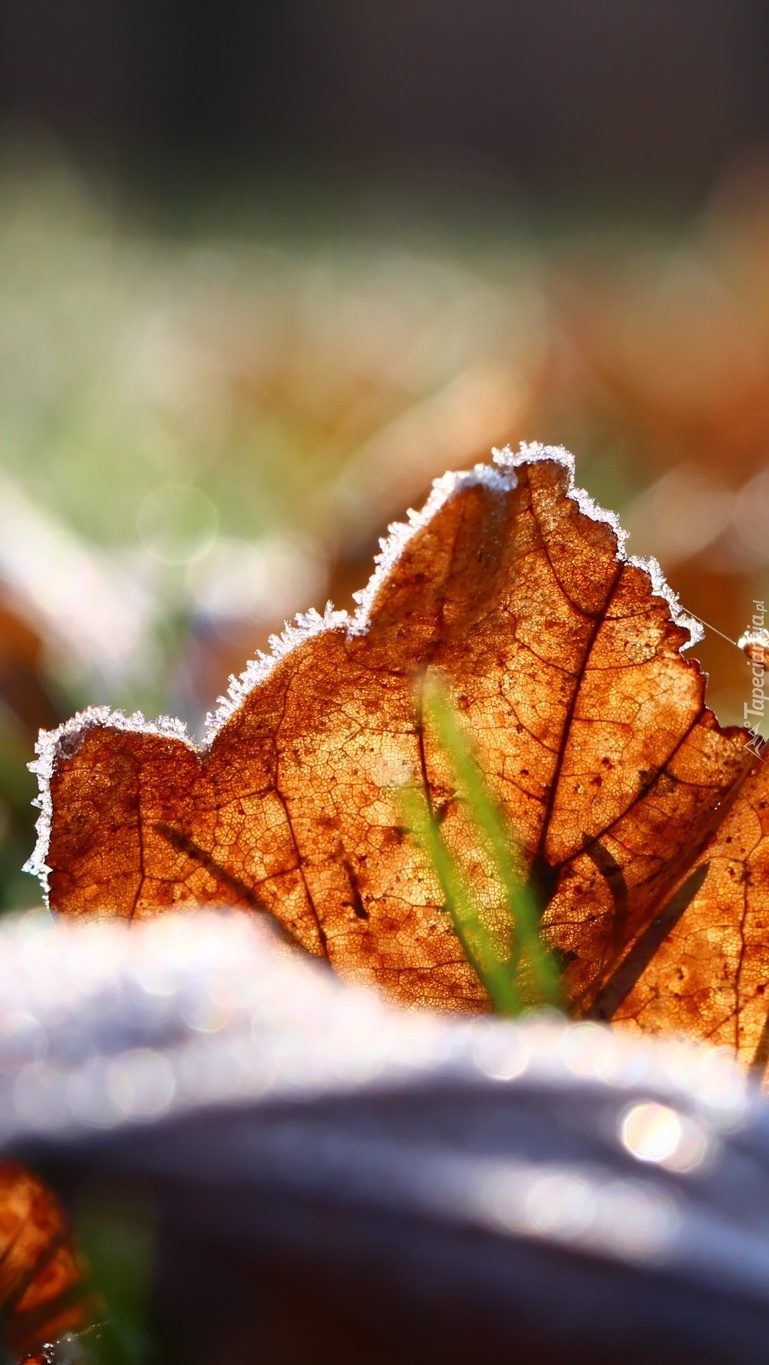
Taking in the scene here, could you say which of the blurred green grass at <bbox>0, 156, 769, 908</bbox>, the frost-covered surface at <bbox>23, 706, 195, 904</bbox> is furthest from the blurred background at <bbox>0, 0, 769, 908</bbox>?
the frost-covered surface at <bbox>23, 706, 195, 904</bbox>

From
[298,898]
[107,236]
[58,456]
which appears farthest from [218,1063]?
[107,236]

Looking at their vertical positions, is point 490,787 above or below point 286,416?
below

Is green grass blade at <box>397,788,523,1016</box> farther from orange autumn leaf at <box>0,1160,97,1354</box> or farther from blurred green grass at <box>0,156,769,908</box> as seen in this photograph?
blurred green grass at <box>0,156,769,908</box>

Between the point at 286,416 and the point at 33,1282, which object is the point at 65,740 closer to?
the point at 33,1282

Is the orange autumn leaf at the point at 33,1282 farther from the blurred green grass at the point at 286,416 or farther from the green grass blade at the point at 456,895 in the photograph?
the blurred green grass at the point at 286,416

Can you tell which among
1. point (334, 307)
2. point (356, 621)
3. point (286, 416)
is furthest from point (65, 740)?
point (334, 307)

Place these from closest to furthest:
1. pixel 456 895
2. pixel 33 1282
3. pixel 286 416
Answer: pixel 33 1282
pixel 456 895
pixel 286 416

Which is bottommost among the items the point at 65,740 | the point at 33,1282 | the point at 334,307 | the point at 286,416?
the point at 33,1282
